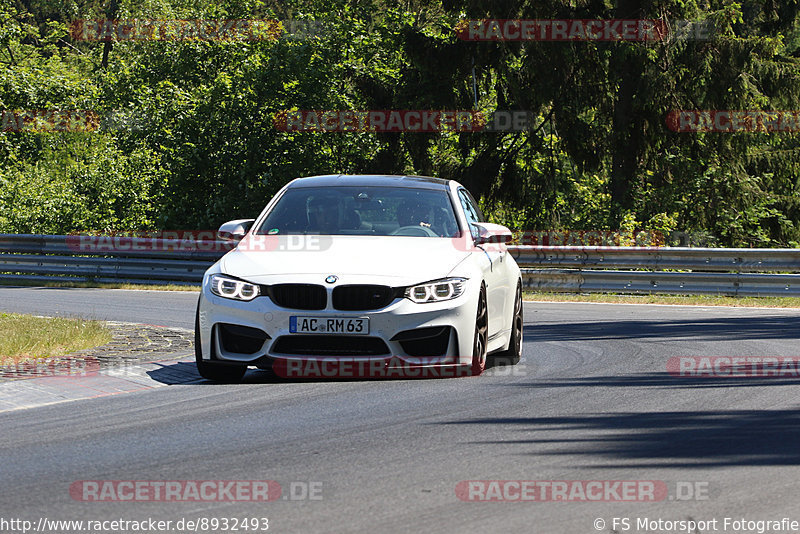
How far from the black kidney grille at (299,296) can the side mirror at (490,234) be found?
1689mm

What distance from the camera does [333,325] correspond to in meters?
8.48

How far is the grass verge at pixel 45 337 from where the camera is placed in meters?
10.6

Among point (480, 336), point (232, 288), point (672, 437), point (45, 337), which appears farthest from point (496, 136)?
point (672, 437)

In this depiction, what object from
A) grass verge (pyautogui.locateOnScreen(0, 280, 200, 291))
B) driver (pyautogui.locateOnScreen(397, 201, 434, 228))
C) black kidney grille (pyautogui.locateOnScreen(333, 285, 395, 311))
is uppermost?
driver (pyautogui.locateOnScreen(397, 201, 434, 228))

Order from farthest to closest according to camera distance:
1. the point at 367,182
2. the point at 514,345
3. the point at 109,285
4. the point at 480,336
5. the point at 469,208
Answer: the point at 109,285 → the point at 469,208 → the point at 514,345 → the point at 367,182 → the point at 480,336

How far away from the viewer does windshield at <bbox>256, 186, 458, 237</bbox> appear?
31.8 ft

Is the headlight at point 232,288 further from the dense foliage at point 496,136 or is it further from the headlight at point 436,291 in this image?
the dense foliage at point 496,136

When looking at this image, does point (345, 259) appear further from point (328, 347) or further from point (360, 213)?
point (360, 213)

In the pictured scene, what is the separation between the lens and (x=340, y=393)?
27.5 ft

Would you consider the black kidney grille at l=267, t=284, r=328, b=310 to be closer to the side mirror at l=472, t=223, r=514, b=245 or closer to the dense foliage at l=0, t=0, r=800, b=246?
the side mirror at l=472, t=223, r=514, b=245

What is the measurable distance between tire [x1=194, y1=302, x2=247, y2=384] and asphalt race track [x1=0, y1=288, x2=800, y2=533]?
0.39 ft

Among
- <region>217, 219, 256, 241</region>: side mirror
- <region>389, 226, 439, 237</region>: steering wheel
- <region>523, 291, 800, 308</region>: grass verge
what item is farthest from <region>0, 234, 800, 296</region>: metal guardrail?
<region>217, 219, 256, 241</region>: side mirror

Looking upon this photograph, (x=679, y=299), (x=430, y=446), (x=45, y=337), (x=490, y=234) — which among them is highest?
(x=490, y=234)

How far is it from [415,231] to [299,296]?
1447 mm
